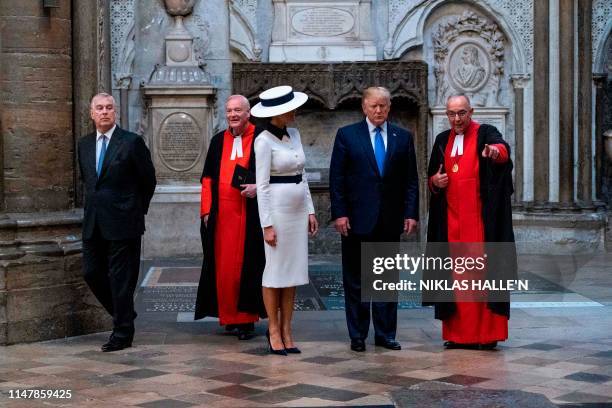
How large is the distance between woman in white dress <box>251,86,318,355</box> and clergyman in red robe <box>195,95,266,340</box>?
751 mm

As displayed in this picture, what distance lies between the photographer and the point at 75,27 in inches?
360

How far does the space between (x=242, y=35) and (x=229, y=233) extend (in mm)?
8670

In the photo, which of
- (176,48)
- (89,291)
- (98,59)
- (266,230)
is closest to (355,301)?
(266,230)

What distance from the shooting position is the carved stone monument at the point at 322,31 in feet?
56.8

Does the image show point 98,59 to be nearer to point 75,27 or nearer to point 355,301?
point 75,27

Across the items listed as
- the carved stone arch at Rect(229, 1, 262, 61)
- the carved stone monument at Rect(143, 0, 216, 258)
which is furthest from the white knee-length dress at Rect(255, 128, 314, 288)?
the carved stone arch at Rect(229, 1, 262, 61)

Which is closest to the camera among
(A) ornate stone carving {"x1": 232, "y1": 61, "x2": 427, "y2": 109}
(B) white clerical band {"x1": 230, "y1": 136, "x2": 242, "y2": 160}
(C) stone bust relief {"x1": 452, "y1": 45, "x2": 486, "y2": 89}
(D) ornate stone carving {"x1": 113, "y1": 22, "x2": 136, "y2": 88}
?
(B) white clerical band {"x1": 230, "y1": 136, "x2": 242, "y2": 160}

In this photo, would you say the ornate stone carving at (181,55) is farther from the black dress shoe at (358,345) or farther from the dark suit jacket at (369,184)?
the black dress shoe at (358,345)

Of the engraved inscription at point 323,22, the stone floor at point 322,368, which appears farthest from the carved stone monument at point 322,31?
the stone floor at point 322,368

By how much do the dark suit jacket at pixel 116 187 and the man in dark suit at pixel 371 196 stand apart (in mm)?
1370

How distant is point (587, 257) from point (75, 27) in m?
9.11

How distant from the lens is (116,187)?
844 cm

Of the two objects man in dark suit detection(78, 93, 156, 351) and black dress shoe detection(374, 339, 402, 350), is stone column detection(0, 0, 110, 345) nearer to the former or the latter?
man in dark suit detection(78, 93, 156, 351)

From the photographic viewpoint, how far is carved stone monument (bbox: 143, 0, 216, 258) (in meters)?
15.2
